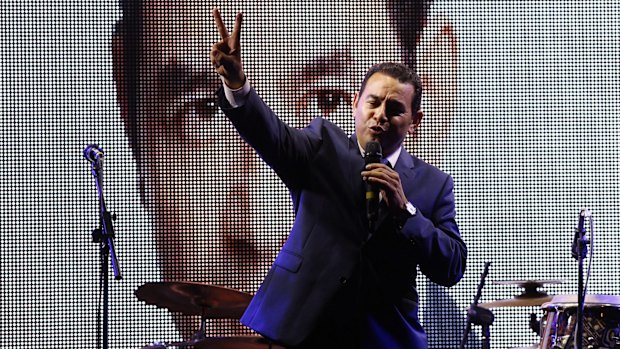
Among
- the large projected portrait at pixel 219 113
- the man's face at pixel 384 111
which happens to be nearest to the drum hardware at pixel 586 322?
the large projected portrait at pixel 219 113

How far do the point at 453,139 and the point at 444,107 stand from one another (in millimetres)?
194

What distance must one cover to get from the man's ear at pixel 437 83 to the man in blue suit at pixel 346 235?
7.65 ft

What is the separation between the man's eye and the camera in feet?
18.5

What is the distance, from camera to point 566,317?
16.8 ft

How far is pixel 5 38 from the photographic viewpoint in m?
5.54

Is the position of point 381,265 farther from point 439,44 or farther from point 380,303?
point 439,44

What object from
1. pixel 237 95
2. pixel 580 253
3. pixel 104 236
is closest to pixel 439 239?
pixel 237 95

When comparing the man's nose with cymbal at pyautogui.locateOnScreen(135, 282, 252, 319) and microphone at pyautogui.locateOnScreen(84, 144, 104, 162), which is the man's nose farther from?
cymbal at pyautogui.locateOnScreen(135, 282, 252, 319)

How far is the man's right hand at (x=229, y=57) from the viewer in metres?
2.89

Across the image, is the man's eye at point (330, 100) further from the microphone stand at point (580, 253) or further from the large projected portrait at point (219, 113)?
the microphone stand at point (580, 253)

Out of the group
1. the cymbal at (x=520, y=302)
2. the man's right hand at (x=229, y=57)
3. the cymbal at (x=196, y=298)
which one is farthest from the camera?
the cymbal at (x=520, y=302)

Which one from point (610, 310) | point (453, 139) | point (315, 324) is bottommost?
point (315, 324)

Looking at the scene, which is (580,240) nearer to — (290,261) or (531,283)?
(531,283)

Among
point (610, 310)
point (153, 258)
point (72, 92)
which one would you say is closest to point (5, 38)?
point (72, 92)
